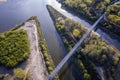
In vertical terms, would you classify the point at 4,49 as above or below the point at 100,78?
above

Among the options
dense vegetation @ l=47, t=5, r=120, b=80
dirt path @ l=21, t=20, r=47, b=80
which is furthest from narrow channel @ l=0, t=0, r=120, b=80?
dirt path @ l=21, t=20, r=47, b=80

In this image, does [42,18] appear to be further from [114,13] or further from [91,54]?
[91,54]

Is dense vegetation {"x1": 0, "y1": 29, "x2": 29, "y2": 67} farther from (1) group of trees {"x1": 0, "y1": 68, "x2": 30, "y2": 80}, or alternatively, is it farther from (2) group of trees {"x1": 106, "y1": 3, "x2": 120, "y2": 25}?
(2) group of trees {"x1": 106, "y1": 3, "x2": 120, "y2": 25}

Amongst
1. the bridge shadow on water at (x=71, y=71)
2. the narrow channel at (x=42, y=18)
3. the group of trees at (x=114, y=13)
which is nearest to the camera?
the bridge shadow on water at (x=71, y=71)

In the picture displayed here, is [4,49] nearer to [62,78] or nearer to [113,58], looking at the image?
[62,78]

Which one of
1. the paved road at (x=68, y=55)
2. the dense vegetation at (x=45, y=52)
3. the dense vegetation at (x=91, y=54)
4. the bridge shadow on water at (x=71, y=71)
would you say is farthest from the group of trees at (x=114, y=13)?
the dense vegetation at (x=45, y=52)

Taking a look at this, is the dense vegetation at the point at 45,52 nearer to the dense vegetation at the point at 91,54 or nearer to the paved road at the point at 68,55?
the paved road at the point at 68,55

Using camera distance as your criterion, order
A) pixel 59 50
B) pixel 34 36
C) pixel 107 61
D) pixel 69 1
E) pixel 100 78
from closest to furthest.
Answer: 1. pixel 100 78
2. pixel 107 61
3. pixel 59 50
4. pixel 34 36
5. pixel 69 1

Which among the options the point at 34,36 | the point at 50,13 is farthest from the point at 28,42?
the point at 50,13
